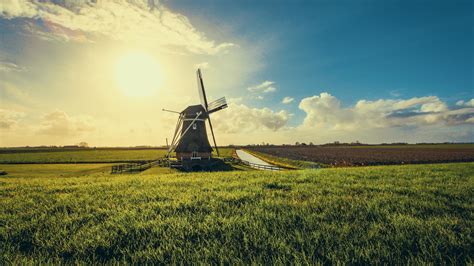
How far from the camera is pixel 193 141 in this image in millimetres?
33219

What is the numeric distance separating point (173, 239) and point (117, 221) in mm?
2001

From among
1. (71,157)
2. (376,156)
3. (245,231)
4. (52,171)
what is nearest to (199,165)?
(52,171)

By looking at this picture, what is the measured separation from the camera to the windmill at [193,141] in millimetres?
32250

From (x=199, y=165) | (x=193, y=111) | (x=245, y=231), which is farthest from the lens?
(x=193, y=111)

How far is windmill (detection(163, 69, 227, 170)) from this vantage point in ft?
106

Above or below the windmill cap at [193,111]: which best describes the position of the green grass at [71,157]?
below

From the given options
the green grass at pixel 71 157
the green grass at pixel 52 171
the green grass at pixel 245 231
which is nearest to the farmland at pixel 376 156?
the green grass at pixel 71 157

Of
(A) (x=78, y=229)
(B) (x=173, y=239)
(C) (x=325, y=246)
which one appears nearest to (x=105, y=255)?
(B) (x=173, y=239)

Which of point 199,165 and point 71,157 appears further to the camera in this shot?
point 71,157

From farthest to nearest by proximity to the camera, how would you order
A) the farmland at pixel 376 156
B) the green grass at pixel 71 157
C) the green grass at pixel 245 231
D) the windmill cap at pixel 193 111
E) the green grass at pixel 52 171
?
the green grass at pixel 71 157 → the farmland at pixel 376 156 → the windmill cap at pixel 193 111 → the green grass at pixel 52 171 → the green grass at pixel 245 231

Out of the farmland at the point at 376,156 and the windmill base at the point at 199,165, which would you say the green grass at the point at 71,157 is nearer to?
the farmland at the point at 376,156

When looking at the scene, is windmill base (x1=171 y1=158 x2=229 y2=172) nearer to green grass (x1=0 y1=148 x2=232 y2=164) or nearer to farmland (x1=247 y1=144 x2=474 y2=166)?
farmland (x1=247 y1=144 x2=474 y2=166)

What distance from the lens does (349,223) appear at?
4.74 meters

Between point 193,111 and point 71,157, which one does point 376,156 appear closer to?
point 193,111
